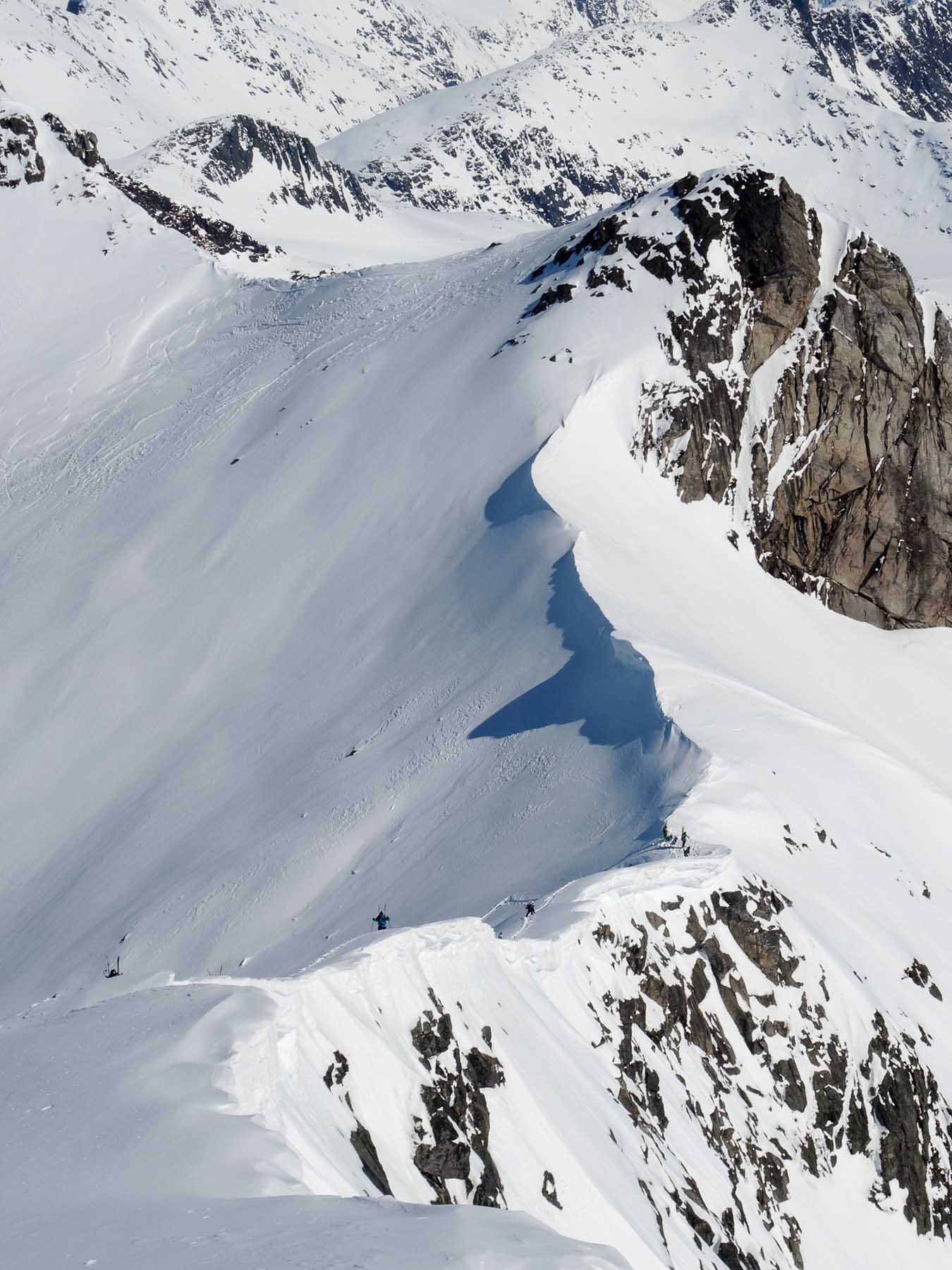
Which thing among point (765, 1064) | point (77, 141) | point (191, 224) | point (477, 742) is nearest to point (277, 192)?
point (191, 224)

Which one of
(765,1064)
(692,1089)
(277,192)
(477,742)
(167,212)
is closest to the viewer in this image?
(692,1089)

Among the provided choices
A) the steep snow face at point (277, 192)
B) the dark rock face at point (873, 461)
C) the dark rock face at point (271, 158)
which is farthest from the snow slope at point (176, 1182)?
the dark rock face at point (271, 158)

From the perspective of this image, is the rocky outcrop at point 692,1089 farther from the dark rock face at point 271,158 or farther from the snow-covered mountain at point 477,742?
the dark rock face at point 271,158

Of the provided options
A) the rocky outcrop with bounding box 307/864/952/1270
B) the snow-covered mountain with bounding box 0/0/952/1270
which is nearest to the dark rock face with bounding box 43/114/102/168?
the snow-covered mountain with bounding box 0/0/952/1270

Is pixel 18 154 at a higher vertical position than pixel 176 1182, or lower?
lower

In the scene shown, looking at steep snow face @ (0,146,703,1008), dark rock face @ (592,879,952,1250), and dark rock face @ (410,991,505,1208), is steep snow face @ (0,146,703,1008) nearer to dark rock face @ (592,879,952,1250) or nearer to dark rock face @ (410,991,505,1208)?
dark rock face @ (592,879,952,1250)

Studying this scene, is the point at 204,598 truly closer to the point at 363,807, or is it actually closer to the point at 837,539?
the point at 363,807

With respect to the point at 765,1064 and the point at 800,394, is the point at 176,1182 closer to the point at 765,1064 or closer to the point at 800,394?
the point at 765,1064
